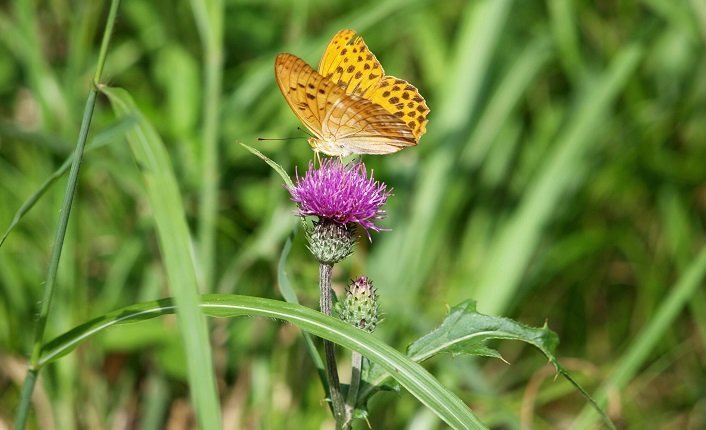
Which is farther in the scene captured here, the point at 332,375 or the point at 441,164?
the point at 441,164

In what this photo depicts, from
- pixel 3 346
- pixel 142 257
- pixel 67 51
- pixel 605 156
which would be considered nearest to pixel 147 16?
pixel 67 51

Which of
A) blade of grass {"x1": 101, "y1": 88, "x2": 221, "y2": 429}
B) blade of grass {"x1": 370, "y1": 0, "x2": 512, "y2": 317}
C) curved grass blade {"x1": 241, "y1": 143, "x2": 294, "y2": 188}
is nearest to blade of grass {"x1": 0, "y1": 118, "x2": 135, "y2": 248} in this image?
blade of grass {"x1": 101, "y1": 88, "x2": 221, "y2": 429}

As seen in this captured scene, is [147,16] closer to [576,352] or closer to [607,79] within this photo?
[607,79]

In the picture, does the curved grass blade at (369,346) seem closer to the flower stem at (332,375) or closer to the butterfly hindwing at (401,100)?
the flower stem at (332,375)

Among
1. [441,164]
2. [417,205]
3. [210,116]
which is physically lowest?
[210,116]

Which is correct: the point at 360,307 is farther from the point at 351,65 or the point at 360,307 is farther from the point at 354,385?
the point at 351,65

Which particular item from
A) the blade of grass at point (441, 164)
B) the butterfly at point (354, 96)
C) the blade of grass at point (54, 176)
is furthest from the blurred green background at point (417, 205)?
the blade of grass at point (54, 176)

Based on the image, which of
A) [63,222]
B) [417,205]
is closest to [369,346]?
[63,222]
